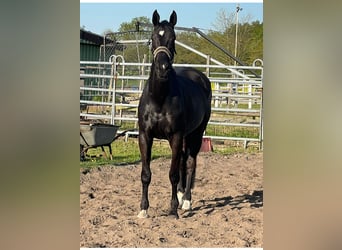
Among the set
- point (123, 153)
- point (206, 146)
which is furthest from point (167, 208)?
point (206, 146)

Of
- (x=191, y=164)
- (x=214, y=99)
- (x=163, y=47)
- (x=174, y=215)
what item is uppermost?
(x=163, y=47)

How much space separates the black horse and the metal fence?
5.89 feet

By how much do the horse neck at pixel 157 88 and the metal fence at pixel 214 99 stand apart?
2.30 meters

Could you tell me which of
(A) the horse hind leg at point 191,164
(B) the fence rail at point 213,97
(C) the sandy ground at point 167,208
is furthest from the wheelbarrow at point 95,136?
(A) the horse hind leg at point 191,164

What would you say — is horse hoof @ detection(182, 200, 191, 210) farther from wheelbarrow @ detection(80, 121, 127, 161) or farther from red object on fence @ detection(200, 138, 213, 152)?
red object on fence @ detection(200, 138, 213, 152)

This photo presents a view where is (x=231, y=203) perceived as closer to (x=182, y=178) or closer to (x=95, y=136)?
(x=182, y=178)

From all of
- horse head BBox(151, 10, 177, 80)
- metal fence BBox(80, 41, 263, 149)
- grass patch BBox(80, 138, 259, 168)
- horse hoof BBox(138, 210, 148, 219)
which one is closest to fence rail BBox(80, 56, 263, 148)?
metal fence BBox(80, 41, 263, 149)

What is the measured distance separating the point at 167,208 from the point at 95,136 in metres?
1.35

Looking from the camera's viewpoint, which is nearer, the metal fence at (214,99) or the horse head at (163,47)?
the horse head at (163,47)

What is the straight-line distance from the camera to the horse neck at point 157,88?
8.55 feet

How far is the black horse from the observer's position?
2.43 meters

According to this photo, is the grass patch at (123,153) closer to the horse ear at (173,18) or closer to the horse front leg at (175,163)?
the horse front leg at (175,163)

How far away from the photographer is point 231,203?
318 cm
